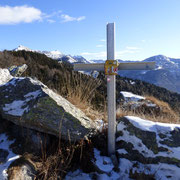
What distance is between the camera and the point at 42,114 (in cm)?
216

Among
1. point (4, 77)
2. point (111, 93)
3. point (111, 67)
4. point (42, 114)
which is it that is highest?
point (111, 67)

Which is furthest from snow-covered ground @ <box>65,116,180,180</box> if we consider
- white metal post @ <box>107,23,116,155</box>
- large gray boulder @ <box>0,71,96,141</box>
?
large gray boulder @ <box>0,71,96,141</box>

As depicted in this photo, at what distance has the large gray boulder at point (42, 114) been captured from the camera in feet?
7.06

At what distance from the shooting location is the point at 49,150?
2.30 meters

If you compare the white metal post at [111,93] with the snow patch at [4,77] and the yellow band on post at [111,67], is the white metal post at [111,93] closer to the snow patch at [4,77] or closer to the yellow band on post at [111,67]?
the yellow band on post at [111,67]

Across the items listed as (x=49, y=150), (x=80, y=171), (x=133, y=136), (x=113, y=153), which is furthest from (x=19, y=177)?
(x=133, y=136)

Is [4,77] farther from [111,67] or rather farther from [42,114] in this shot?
[111,67]

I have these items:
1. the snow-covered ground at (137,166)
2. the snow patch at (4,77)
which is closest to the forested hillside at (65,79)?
the snow patch at (4,77)

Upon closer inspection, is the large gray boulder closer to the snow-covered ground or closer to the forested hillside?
the snow-covered ground

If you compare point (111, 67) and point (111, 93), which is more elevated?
point (111, 67)

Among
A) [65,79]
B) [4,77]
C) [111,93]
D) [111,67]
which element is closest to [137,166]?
[111,93]

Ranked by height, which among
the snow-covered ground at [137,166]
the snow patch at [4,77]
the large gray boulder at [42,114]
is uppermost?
the snow patch at [4,77]

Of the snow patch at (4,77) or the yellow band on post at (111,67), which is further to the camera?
the snow patch at (4,77)

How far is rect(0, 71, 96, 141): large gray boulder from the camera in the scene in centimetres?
215
